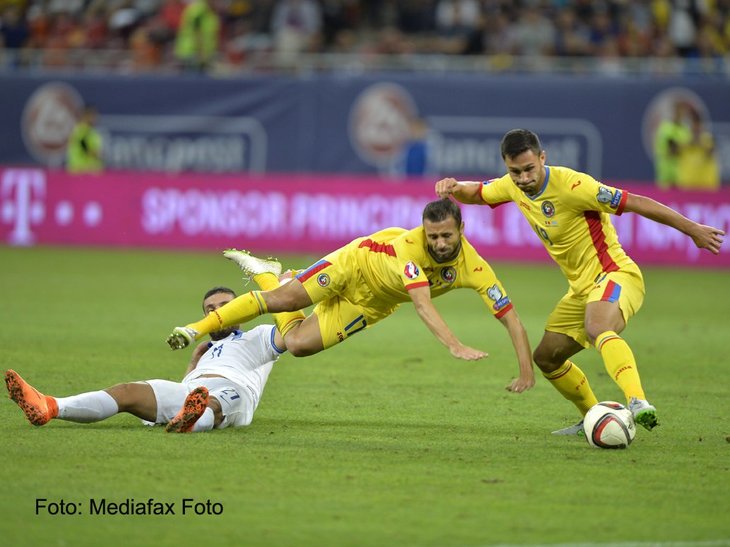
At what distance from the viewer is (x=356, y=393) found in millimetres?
10477

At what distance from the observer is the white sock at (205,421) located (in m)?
8.24

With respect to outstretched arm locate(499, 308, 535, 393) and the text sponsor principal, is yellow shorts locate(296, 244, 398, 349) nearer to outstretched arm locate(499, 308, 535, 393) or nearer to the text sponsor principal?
outstretched arm locate(499, 308, 535, 393)

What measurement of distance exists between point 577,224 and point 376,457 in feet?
7.39

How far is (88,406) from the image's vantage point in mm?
8016

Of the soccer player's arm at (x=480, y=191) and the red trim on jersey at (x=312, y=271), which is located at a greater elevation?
the soccer player's arm at (x=480, y=191)

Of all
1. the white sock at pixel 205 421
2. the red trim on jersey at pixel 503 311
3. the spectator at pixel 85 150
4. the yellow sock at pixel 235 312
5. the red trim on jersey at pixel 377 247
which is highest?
the red trim on jersey at pixel 377 247

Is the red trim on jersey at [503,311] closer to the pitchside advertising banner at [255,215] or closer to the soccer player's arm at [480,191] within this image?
the soccer player's arm at [480,191]

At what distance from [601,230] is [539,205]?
1.55 feet

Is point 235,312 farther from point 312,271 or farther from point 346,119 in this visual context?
point 346,119

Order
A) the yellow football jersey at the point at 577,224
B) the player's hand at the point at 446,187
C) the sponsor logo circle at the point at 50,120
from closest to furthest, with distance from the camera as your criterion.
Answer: the yellow football jersey at the point at 577,224 → the player's hand at the point at 446,187 → the sponsor logo circle at the point at 50,120

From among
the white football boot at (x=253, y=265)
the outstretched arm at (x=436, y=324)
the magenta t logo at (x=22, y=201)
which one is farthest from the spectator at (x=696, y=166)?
the outstretched arm at (x=436, y=324)

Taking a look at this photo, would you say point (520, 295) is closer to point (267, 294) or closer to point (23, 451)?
point (267, 294)

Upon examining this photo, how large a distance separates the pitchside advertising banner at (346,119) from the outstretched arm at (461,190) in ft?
49.5

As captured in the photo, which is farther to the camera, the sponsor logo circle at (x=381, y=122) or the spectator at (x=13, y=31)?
the spectator at (x=13, y=31)
